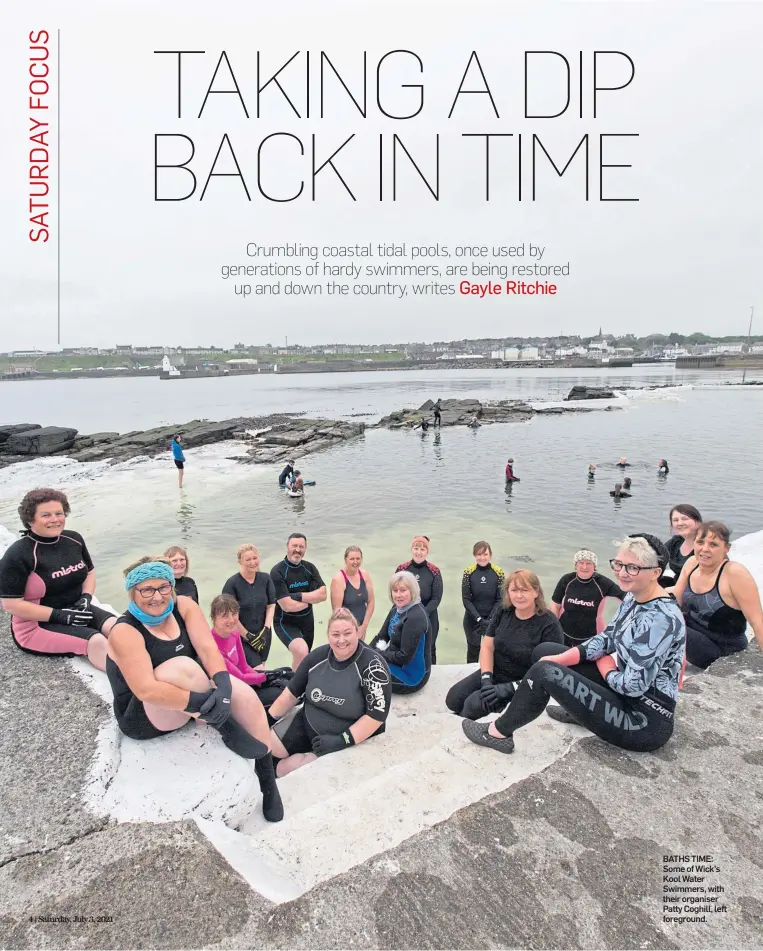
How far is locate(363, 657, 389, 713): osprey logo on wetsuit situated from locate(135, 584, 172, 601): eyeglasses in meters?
1.62

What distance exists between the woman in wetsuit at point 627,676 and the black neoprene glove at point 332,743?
3.11 feet

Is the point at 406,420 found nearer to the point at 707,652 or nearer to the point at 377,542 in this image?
the point at 377,542

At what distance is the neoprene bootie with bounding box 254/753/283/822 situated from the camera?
10.5 ft

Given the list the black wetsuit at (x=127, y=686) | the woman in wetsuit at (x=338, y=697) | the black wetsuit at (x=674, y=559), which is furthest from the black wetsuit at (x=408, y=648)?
the black wetsuit at (x=674, y=559)

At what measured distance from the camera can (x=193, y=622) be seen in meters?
3.33

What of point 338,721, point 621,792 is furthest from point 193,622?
point 621,792

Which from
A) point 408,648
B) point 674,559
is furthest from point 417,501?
point 408,648

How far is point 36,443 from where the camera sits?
29016 millimetres

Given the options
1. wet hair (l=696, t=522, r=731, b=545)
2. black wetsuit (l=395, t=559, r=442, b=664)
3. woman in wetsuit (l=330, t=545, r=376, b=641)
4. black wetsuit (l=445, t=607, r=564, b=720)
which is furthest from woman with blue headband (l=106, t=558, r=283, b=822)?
wet hair (l=696, t=522, r=731, b=545)

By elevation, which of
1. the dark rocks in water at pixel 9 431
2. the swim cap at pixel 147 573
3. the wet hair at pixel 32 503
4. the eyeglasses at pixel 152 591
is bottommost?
the eyeglasses at pixel 152 591

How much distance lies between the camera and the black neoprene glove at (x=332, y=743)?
12.2 ft

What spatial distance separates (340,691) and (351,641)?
0.44 m

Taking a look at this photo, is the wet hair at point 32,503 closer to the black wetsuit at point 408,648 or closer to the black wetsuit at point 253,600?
the black wetsuit at point 253,600

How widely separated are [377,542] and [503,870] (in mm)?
11319
